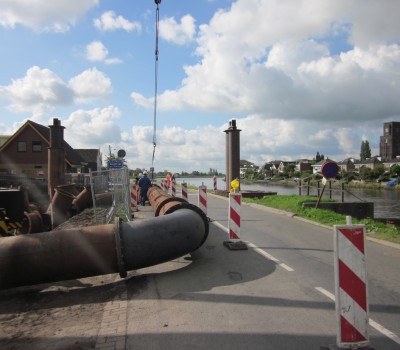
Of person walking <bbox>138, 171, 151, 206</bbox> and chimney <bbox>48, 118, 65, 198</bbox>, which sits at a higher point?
chimney <bbox>48, 118, 65, 198</bbox>

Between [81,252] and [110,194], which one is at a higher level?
[110,194]

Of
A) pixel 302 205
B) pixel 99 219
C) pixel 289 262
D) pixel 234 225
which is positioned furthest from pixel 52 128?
pixel 289 262

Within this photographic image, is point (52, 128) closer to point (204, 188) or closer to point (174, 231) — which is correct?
point (204, 188)

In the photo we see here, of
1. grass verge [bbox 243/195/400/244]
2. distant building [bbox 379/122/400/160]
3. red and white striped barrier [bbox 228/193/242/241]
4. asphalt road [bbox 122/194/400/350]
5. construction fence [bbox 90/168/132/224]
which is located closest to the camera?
asphalt road [bbox 122/194/400/350]

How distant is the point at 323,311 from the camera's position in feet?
17.3

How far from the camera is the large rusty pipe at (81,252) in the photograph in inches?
248

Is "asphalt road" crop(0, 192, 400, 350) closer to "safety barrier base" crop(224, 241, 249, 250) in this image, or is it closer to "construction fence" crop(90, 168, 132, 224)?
"safety barrier base" crop(224, 241, 249, 250)

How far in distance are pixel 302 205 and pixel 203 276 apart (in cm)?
1101

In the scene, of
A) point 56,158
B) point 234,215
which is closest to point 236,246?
point 234,215

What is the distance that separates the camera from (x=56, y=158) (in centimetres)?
2602

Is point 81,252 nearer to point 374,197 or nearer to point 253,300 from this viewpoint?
point 253,300

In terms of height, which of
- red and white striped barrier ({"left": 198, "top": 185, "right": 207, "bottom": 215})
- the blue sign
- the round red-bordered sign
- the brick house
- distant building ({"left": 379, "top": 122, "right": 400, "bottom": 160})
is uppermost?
distant building ({"left": 379, "top": 122, "right": 400, "bottom": 160})

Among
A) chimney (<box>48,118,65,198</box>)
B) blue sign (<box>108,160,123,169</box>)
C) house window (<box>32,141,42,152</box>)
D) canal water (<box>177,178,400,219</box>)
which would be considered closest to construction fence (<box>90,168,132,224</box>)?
canal water (<box>177,178,400,219</box>)

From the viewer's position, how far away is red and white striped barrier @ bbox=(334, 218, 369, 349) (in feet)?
12.9
